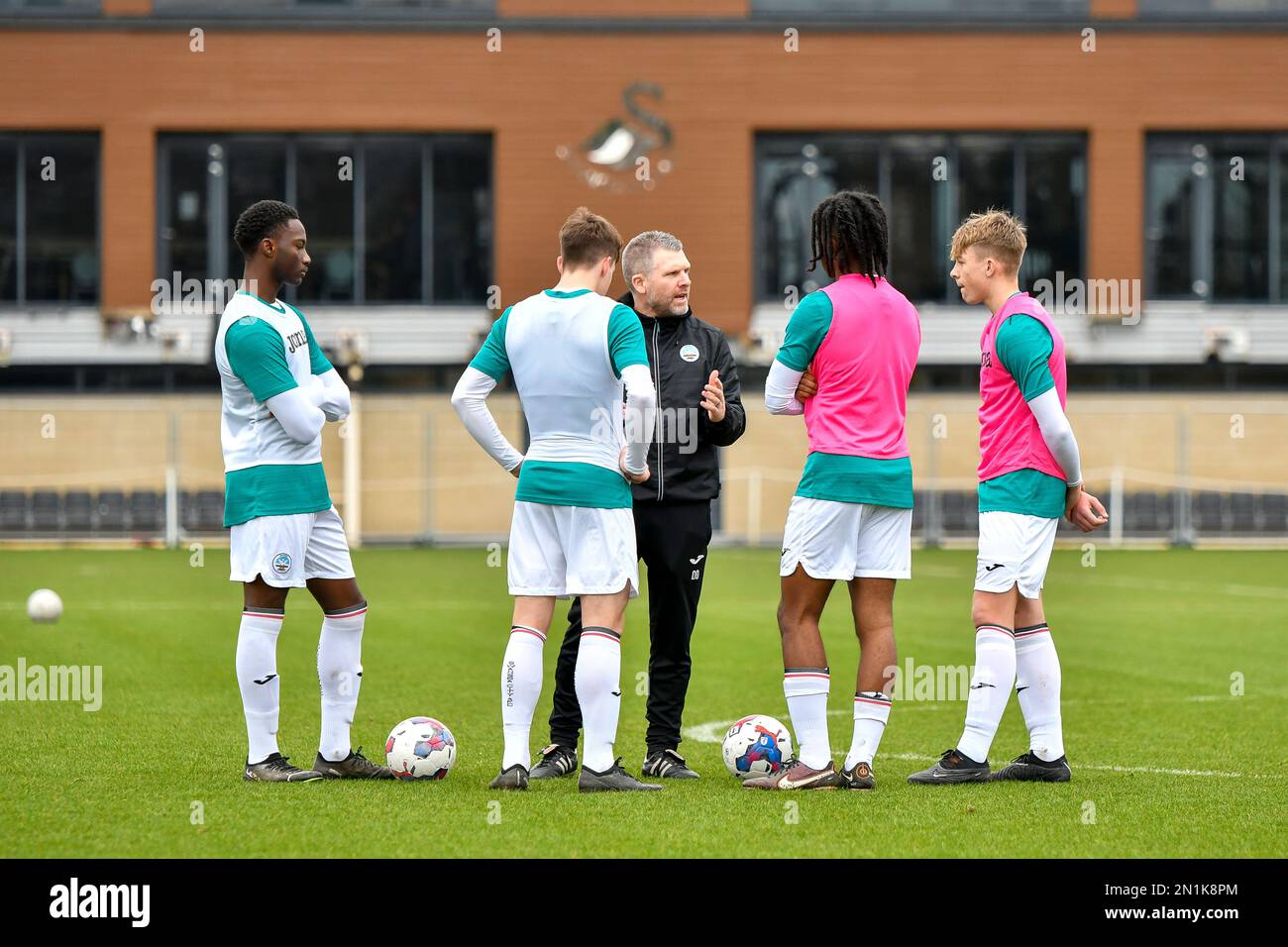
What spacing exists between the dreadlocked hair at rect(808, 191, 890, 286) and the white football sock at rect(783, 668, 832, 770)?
1.60 meters

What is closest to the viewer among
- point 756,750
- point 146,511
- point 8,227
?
point 756,750

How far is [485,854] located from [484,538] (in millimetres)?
27385

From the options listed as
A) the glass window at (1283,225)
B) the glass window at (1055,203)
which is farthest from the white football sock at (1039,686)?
the glass window at (1283,225)

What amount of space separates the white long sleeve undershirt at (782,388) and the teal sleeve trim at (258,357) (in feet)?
6.21

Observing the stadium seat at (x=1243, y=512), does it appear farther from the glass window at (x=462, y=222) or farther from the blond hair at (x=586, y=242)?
the blond hair at (x=586, y=242)

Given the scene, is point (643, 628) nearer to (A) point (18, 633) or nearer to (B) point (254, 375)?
(A) point (18, 633)

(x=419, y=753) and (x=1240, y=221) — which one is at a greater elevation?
(x=1240, y=221)

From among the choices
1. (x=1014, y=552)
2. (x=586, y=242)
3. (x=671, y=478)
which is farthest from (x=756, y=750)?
(x=586, y=242)

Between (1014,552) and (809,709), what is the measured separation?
3.48ft

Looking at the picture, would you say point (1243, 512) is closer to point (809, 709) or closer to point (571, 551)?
point (809, 709)

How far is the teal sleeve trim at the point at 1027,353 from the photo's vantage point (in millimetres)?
6953

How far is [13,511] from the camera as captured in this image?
32.1 meters

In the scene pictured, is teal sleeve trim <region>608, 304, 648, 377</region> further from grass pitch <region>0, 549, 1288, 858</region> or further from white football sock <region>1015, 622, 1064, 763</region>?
white football sock <region>1015, 622, 1064, 763</region>

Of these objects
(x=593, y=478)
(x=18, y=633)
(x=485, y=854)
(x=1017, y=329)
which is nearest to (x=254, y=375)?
(x=593, y=478)
